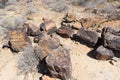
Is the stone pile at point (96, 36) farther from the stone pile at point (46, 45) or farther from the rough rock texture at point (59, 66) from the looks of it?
the rough rock texture at point (59, 66)

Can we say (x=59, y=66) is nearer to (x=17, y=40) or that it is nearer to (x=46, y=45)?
(x=46, y=45)

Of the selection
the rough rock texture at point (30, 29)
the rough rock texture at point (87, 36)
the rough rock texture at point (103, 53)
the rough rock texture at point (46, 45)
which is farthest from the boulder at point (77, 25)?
the rough rock texture at point (103, 53)

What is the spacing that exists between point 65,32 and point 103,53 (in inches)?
53.5

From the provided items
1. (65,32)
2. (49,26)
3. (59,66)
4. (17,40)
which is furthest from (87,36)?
(17,40)

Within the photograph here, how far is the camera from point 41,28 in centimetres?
703

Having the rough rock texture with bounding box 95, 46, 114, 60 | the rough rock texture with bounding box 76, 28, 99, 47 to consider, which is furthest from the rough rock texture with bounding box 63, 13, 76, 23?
the rough rock texture with bounding box 95, 46, 114, 60

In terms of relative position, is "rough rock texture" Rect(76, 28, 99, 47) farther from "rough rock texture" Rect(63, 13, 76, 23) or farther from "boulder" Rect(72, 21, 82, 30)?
"rough rock texture" Rect(63, 13, 76, 23)

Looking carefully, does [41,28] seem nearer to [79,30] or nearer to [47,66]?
[79,30]

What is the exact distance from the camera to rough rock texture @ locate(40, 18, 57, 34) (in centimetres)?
692

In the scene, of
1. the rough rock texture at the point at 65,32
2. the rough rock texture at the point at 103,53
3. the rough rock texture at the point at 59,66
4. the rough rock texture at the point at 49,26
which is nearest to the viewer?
the rough rock texture at the point at 59,66

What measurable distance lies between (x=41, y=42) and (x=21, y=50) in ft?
1.72

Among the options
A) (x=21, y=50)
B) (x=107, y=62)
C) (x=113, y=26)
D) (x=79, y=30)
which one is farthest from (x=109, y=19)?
(x=21, y=50)

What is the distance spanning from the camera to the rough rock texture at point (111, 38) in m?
5.91

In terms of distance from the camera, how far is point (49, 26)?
6973 mm
